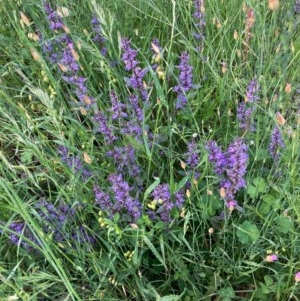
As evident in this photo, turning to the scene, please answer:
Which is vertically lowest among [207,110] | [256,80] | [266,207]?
[266,207]

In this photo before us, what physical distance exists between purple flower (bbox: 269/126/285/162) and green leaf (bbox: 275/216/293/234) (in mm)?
186

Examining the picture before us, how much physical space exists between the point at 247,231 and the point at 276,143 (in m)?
0.29

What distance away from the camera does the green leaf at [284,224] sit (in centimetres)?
137

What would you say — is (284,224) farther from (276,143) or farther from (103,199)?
(103,199)

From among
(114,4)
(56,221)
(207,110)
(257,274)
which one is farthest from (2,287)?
(114,4)

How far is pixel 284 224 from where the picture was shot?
4.55ft

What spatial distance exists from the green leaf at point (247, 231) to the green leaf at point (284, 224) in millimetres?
78

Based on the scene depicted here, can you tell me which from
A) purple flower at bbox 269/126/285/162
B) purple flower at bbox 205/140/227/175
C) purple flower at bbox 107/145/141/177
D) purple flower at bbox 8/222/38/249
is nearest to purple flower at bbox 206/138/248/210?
purple flower at bbox 205/140/227/175

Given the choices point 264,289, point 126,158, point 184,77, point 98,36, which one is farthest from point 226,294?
point 98,36

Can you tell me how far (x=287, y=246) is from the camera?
1.39 meters

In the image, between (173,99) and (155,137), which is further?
(173,99)

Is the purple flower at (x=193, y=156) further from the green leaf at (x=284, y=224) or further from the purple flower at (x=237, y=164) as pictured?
the green leaf at (x=284, y=224)

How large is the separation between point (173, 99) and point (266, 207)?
64cm

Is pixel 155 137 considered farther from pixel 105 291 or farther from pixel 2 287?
pixel 2 287
